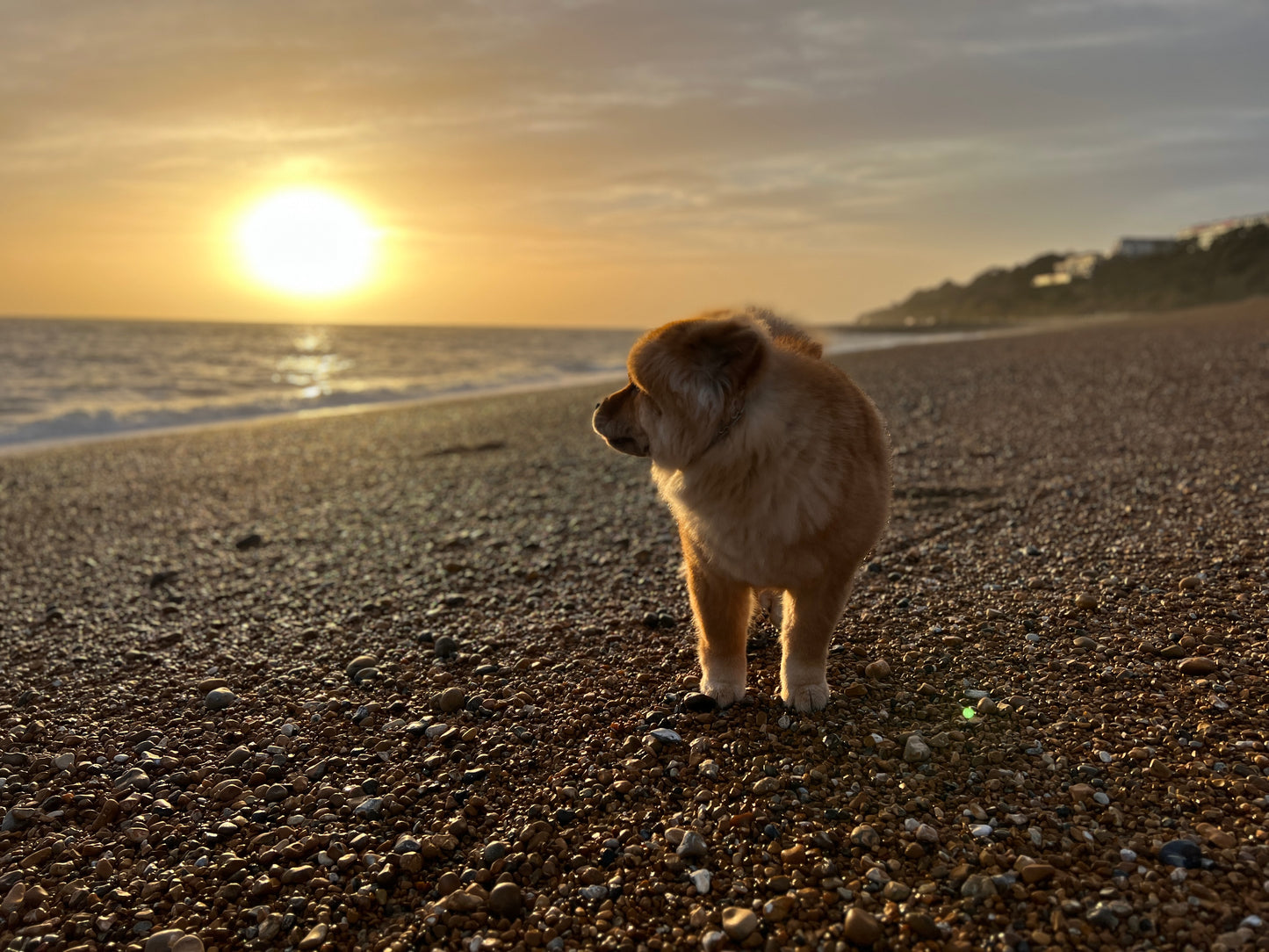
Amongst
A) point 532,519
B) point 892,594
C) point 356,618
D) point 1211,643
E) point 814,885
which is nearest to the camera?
point 814,885

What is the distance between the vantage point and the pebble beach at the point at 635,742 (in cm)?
248

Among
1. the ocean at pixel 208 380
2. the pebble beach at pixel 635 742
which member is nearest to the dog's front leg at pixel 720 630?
the pebble beach at pixel 635 742

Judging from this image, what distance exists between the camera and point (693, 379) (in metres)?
3.21

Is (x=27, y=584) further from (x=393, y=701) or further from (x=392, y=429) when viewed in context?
(x=392, y=429)

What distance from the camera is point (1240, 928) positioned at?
215 cm

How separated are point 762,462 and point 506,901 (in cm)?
185

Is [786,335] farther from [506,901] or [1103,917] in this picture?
[506,901]

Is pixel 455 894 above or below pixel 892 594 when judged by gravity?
below

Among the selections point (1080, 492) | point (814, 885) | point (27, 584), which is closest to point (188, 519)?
point (27, 584)

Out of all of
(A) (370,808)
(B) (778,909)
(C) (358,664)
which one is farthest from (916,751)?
(C) (358,664)

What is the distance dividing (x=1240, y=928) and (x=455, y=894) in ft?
7.68

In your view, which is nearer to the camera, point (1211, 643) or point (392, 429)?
point (1211, 643)

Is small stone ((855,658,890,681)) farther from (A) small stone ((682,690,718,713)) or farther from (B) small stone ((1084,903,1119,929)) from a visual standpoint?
(B) small stone ((1084,903,1119,929))

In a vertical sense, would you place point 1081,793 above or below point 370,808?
above
